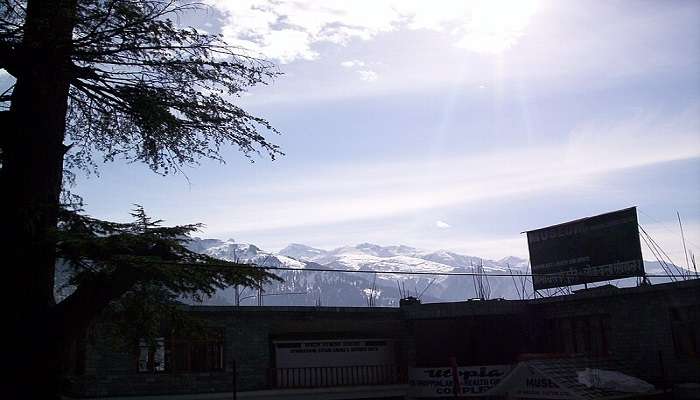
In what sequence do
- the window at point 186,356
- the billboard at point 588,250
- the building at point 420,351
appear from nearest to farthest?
1. the building at point 420,351
2. the window at point 186,356
3. the billboard at point 588,250

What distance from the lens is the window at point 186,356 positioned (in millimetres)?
24234

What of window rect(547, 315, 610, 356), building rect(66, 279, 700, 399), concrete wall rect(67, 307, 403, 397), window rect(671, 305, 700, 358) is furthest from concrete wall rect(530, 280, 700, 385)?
concrete wall rect(67, 307, 403, 397)

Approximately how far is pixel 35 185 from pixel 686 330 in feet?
70.2

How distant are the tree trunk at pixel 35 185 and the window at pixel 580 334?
71.3 feet

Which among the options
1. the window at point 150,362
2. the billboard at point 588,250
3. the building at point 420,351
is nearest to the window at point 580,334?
the building at point 420,351

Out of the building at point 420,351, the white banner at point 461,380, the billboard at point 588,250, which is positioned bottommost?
the white banner at point 461,380

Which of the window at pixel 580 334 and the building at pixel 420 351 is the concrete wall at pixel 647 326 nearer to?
the building at pixel 420 351

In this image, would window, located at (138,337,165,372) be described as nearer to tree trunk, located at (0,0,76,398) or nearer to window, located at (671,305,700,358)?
tree trunk, located at (0,0,76,398)

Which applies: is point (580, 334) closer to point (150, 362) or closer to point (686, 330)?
point (686, 330)

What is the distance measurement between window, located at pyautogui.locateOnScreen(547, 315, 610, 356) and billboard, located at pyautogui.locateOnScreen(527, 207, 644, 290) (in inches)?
88.5

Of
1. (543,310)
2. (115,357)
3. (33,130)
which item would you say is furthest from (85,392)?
(543,310)

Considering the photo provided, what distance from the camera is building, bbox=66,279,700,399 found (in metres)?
22.3

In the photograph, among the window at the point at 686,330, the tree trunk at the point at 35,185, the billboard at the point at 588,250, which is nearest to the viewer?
the tree trunk at the point at 35,185

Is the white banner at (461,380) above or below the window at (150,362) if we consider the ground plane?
below
